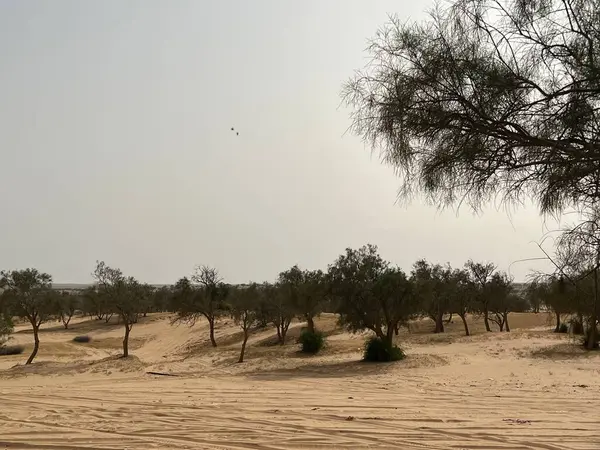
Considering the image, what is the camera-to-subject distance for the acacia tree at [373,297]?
83.9 ft

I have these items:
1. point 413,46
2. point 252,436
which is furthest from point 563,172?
point 252,436

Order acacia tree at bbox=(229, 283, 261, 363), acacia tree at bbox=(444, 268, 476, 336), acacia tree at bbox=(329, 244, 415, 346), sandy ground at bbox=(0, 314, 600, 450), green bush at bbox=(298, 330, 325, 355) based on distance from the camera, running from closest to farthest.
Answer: sandy ground at bbox=(0, 314, 600, 450), acacia tree at bbox=(329, 244, 415, 346), green bush at bbox=(298, 330, 325, 355), acacia tree at bbox=(229, 283, 261, 363), acacia tree at bbox=(444, 268, 476, 336)

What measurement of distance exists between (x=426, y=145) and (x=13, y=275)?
3063 centimetres

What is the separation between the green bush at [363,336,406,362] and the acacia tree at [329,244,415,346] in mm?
884

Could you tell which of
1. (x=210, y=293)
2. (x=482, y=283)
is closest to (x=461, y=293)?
(x=482, y=283)

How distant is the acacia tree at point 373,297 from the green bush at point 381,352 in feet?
2.90

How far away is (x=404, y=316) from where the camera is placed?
85.3 ft

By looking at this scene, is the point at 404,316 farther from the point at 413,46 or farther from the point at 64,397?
the point at 413,46

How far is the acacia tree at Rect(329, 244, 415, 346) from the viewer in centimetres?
2556

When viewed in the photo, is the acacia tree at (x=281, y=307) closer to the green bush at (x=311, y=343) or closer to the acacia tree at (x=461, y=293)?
the green bush at (x=311, y=343)

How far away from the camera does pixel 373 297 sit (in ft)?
83.8

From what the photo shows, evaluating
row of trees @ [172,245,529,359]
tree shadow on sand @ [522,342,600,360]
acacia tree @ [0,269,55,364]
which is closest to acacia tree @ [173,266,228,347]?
row of trees @ [172,245,529,359]

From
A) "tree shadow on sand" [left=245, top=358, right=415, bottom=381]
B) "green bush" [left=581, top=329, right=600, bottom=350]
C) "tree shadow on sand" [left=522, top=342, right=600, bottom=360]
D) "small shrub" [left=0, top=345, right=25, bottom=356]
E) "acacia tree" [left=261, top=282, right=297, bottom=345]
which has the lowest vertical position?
"small shrub" [left=0, top=345, right=25, bottom=356]

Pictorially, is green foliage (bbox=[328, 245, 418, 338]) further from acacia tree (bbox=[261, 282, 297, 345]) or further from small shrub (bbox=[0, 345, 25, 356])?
small shrub (bbox=[0, 345, 25, 356])
